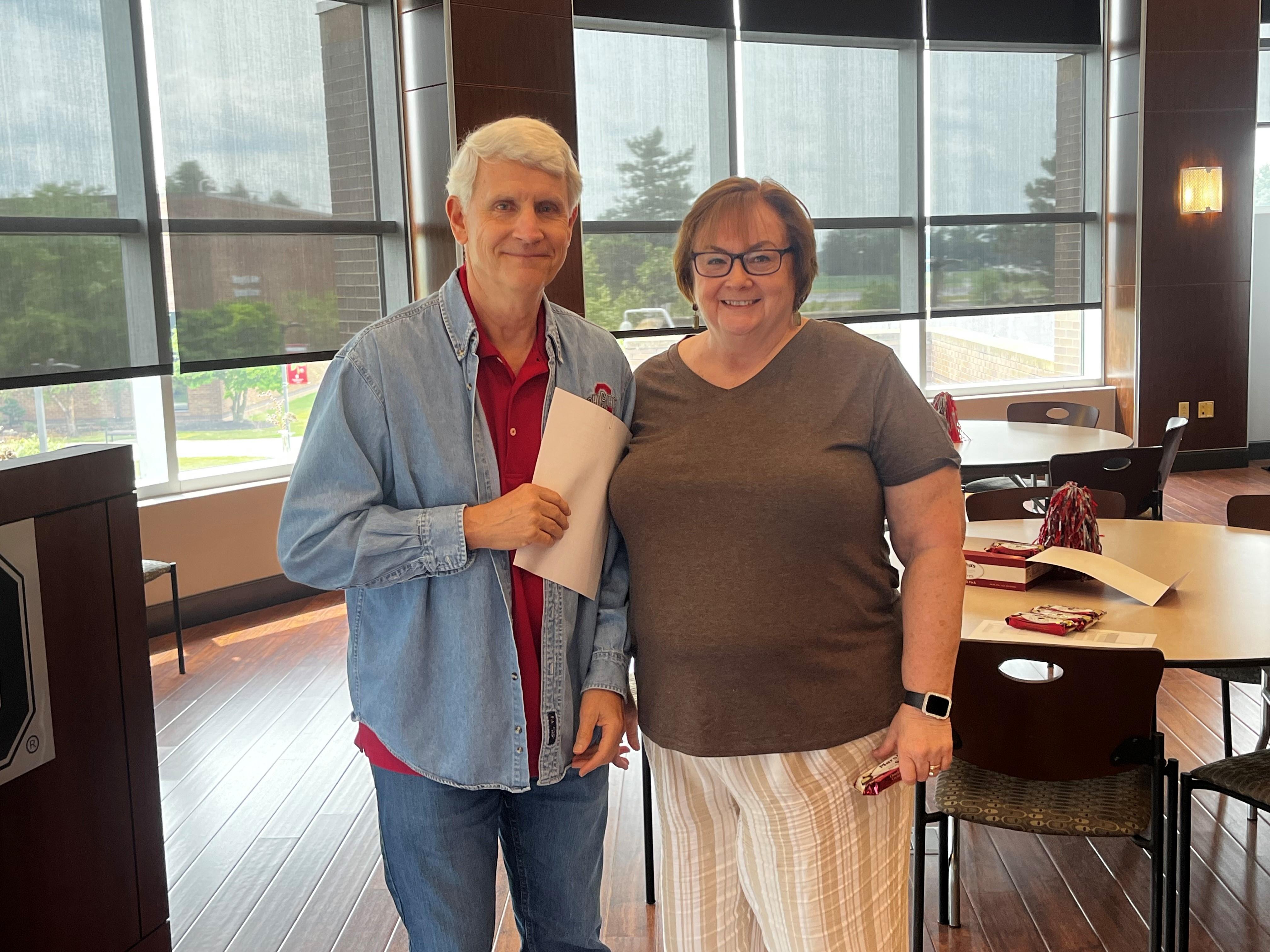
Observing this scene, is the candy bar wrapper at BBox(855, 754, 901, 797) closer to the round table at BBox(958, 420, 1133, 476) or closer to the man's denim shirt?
the man's denim shirt

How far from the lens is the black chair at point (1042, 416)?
6.00 m

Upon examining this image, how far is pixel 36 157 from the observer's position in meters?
5.08

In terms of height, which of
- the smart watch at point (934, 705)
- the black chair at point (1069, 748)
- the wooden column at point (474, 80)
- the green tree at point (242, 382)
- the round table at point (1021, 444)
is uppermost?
the wooden column at point (474, 80)

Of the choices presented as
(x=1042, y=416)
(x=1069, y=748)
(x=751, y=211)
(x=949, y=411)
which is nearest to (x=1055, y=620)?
(x=1069, y=748)

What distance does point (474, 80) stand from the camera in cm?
614

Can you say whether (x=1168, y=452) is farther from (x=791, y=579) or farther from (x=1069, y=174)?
(x=1069, y=174)

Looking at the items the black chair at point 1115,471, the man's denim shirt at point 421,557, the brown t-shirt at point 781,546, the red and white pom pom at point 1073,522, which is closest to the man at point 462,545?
the man's denim shirt at point 421,557

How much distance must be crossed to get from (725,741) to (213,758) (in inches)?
117

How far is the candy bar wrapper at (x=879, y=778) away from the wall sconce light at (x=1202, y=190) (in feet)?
27.1

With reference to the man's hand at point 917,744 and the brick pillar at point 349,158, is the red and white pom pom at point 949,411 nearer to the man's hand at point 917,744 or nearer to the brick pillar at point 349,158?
the man's hand at point 917,744

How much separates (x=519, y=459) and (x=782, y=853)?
705mm

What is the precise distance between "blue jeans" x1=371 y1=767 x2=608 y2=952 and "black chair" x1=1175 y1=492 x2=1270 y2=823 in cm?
204

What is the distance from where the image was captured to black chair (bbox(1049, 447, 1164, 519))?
4391 millimetres

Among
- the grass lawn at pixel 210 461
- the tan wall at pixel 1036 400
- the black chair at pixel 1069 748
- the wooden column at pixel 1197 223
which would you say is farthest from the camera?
the tan wall at pixel 1036 400
